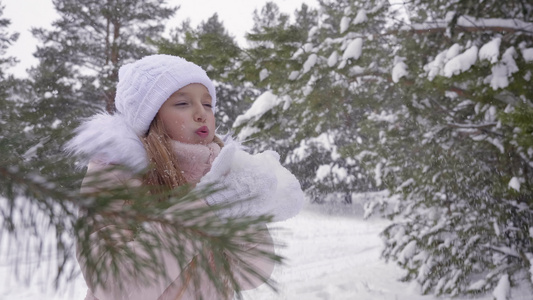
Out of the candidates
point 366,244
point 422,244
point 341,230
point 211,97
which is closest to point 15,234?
point 211,97

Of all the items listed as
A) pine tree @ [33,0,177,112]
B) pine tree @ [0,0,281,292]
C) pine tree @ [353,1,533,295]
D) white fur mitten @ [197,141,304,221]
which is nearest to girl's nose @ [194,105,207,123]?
white fur mitten @ [197,141,304,221]

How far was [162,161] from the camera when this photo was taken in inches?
65.7

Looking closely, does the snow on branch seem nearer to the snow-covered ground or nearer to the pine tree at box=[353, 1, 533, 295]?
the pine tree at box=[353, 1, 533, 295]

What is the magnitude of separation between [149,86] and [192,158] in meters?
0.44

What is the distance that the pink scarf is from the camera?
1795mm

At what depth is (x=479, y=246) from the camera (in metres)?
5.03

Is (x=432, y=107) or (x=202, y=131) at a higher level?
(x=432, y=107)

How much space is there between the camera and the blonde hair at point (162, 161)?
1.62m

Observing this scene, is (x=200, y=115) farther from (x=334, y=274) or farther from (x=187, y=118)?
(x=334, y=274)

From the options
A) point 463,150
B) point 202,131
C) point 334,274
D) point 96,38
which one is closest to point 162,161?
point 202,131

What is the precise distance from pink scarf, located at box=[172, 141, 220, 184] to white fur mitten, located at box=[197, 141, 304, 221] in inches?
9.1

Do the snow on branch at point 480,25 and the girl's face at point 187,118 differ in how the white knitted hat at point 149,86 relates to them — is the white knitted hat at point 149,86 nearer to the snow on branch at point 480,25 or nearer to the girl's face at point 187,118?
the girl's face at point 187,118

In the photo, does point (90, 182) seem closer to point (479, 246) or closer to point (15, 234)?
point (15, 234)

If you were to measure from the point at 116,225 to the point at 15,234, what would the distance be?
0.18 m
